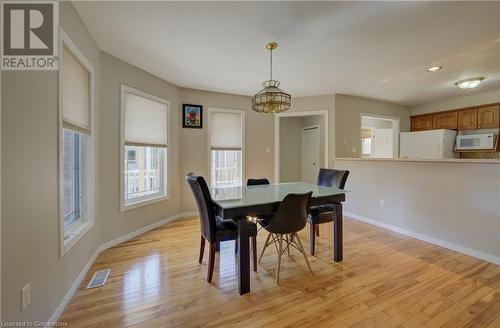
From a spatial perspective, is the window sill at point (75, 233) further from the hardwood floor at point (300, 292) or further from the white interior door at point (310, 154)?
the white interior door at point (310, 154)

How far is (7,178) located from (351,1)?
2.61 m

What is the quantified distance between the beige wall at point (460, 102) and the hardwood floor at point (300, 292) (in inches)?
141

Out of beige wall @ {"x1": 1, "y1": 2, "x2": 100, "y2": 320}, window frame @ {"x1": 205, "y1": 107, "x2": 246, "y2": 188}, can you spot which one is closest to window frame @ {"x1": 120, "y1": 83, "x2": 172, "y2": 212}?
window frame @ {"x1": 205, "y1": 107, "x2": 246, "y2": 188}

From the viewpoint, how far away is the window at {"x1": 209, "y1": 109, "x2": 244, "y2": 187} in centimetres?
445

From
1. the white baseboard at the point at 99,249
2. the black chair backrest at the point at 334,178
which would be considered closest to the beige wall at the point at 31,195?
the white baseboard at the point at 99,249

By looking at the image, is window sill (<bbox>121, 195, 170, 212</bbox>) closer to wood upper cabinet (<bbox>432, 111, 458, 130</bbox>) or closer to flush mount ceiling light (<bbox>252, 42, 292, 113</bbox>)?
flush mount ceiling light (<bbox>252, 42, 292, 113</bbox>)

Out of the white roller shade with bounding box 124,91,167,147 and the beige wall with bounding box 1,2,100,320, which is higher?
the white roller shade with bounding box 124,91,167,147

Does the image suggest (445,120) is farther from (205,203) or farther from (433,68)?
(205,203)

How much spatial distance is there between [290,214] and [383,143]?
5.13m

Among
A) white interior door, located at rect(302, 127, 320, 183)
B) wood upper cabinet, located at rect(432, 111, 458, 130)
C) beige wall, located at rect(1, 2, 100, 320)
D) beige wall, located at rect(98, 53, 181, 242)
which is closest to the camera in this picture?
beige wall, located at rect(1, 2, 100, 320)

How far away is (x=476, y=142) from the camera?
173 inches

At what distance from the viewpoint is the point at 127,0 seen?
5.97ft

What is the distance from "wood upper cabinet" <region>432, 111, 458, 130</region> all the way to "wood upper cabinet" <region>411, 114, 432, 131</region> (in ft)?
0.27

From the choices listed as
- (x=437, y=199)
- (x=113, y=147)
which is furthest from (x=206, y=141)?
(x=437, y=199)
